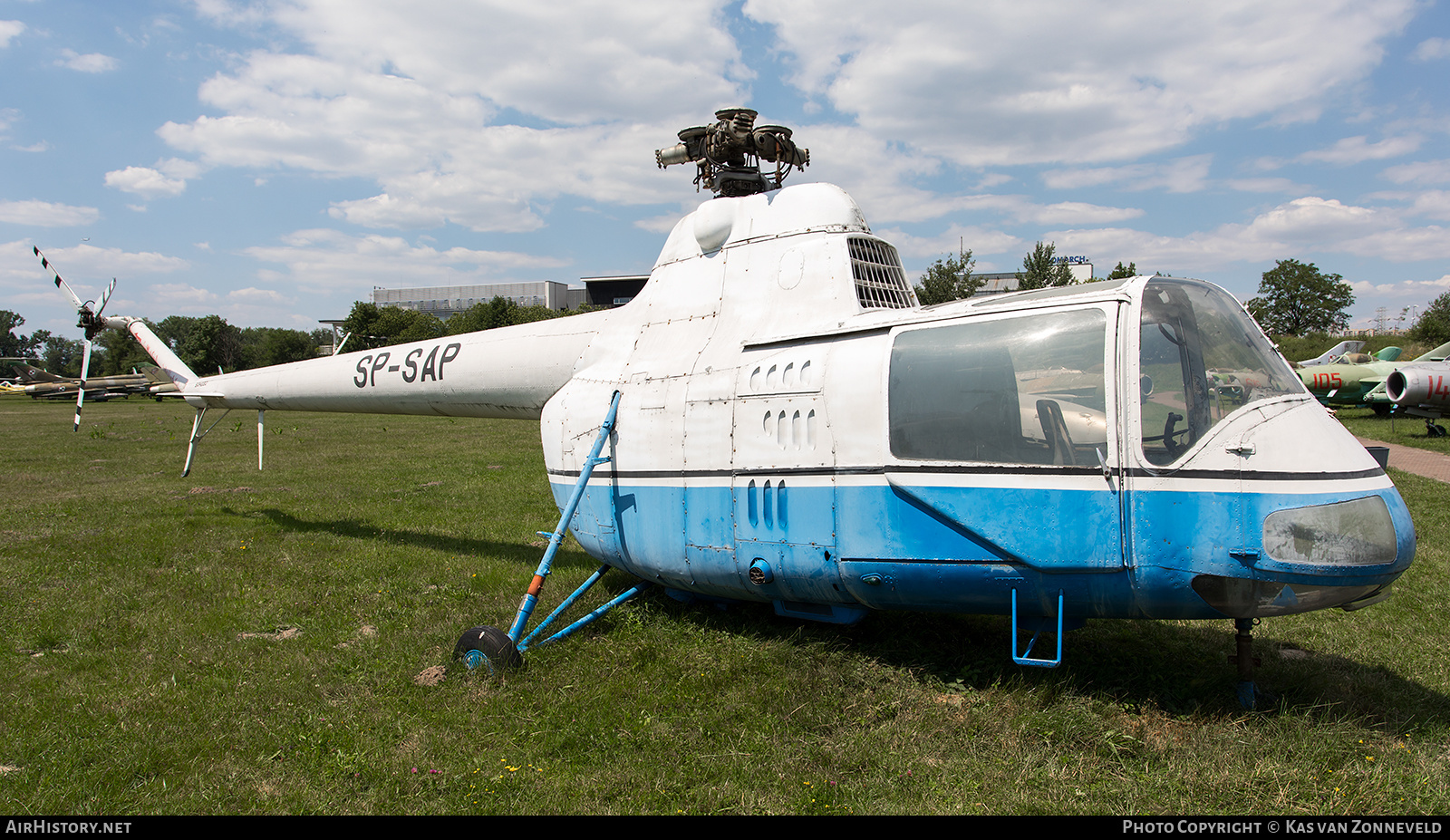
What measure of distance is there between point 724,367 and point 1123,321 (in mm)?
2826

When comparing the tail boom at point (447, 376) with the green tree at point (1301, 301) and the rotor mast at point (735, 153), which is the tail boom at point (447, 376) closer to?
the rotor mast at point (735, 153)

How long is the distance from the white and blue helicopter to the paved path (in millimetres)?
13205

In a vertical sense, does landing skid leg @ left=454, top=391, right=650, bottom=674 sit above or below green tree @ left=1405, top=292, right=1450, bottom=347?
below

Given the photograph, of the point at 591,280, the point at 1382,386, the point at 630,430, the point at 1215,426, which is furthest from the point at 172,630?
the point at 591,280

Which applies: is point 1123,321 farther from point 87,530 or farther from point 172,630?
point 87,530

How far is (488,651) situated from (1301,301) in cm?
9557

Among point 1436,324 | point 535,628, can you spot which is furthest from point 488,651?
point 1436,324

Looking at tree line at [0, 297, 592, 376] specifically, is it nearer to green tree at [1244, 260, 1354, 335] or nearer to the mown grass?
the mown grass

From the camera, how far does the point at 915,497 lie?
489 centimetres

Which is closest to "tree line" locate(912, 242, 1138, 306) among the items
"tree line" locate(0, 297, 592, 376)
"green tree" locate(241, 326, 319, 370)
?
"tree line" locate(0, 297, 592, 376)

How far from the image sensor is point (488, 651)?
598 centimetres

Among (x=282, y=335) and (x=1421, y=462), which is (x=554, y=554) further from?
(x=282, y=335)

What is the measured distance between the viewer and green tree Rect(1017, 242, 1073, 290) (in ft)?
76.2

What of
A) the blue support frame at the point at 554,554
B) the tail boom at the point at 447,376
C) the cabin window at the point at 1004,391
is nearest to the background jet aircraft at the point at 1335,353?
the cabin window at the point at 1004,391
